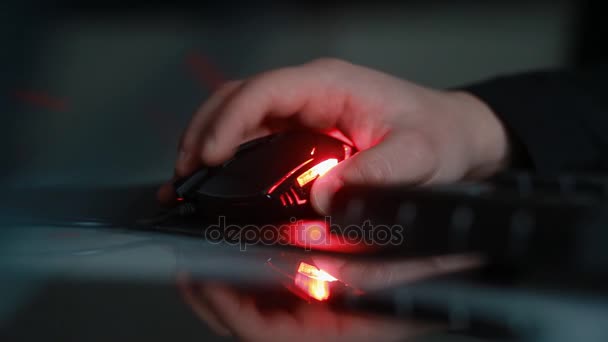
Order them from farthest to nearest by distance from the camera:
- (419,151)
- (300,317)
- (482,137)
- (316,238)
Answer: (482,137) → (419,151) → (316,238) → (300,317)

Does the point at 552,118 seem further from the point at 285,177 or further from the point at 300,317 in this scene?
the point at 300,317

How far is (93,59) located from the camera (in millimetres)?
1125

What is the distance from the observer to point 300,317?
25 cm

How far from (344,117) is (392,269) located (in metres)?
0.31

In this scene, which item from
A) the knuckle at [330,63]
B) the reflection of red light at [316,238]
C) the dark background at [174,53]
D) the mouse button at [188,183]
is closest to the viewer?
the reflection of red light at [316,238]

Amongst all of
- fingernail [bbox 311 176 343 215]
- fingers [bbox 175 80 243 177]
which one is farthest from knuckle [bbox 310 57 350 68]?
fingernail [bbox 311 176 343 215]

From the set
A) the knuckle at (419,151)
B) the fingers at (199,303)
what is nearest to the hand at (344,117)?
the knuckle at (419,151)

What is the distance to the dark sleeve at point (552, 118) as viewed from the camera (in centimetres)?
71

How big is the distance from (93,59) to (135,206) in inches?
27.8

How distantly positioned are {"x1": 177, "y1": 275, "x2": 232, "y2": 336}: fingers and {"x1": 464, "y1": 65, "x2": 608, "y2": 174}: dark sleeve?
544 millimetres

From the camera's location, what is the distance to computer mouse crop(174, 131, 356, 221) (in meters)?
0.45

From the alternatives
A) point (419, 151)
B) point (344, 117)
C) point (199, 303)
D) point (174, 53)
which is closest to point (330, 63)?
point (344, 117)

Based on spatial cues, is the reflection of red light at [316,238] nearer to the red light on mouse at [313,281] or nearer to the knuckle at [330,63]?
the red light on mouse at [313,281]

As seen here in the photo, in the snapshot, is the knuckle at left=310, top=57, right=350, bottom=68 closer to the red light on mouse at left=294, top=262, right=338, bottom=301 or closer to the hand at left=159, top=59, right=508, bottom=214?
the hand at left=159, top=59, right=508, bottom=214
